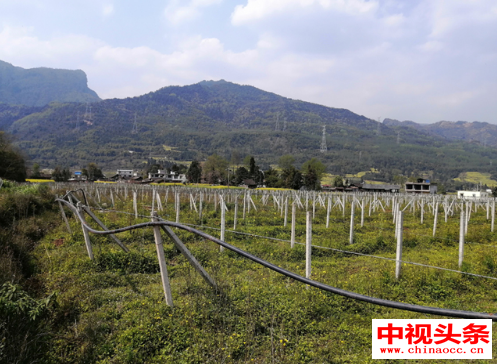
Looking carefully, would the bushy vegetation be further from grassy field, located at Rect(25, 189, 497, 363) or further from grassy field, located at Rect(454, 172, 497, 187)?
grassy field, located at Rect(454, 172, 497, 187)

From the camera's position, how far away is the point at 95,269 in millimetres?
6855

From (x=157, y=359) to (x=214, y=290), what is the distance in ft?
4.46

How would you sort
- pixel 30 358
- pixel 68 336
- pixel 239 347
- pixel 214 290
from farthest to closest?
pixel 214 290 → pixel 68 336 → pixel 239 347 → pixel 30 358

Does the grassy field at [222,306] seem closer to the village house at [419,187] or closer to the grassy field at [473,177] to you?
the village house at [419,187]

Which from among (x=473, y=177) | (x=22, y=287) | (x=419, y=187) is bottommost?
(x=419, y=187)

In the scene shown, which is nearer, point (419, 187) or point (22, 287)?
point (22, 287)

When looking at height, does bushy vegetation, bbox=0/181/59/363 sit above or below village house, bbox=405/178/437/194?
above

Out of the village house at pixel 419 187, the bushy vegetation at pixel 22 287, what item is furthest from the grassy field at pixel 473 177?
the bushy vegetation at pixel 22 287

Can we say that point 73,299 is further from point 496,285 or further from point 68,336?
point 496,285

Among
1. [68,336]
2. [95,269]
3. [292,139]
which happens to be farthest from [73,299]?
[292,139]

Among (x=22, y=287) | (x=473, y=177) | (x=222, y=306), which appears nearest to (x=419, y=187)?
(x=222, y=306)

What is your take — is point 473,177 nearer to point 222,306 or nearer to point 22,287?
point 222,306

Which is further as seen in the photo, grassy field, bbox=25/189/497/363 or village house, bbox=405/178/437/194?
village house, bbox=405/178/437/194

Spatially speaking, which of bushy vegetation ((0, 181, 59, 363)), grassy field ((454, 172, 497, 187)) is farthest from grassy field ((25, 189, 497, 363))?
grassy field ((454, 172, 497, 187))
